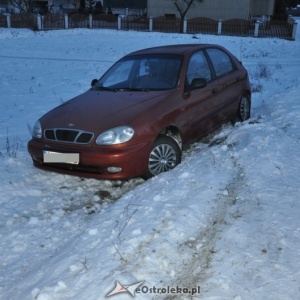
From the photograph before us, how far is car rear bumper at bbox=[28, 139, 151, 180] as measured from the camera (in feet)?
14.3

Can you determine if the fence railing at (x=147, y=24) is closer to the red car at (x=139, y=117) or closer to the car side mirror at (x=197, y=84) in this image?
the red car at (x=139, y=117)

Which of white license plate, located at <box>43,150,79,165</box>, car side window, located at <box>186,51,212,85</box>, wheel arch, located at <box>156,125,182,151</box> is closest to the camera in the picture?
white license plate, located at <box>43,150,79,165</box>

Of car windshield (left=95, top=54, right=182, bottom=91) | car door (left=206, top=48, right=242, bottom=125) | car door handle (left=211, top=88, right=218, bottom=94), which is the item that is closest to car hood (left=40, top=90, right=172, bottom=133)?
car windshield (left=95, top=54, right=182, bottom=91)

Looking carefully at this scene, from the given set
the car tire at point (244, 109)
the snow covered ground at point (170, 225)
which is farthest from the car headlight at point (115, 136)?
the car tire at point (244, 109)

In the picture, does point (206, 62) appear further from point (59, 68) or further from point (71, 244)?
point (59, 68)

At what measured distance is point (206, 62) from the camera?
6.00 metres

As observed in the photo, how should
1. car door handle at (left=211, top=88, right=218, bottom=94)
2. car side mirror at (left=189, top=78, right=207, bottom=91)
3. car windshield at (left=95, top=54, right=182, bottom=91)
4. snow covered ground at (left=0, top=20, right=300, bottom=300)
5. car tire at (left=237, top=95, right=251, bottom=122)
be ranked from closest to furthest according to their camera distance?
snow covered ground at (left=0, top=20, right=300, bottom=300)
car side mirror at (left=189, top=78, right=207, bottom=91)
car windshield at (left=95, top=54, right=182, bottom=91)
car door handle at (left=211, top=88, right=218, bottom=94)
car tire at (left=237, top=95, right=251, bottom=122)

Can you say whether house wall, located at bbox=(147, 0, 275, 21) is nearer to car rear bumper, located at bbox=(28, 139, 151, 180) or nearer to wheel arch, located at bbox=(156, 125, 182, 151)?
wheel arch, located at bbox=(156, 125, 182, 151)

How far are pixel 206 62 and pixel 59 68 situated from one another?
8.83 meters

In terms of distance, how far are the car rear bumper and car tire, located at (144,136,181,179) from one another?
108mm

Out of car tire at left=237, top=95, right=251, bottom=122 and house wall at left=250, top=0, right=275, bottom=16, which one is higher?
house wall at left=250, top=0, right=275, bottom=16

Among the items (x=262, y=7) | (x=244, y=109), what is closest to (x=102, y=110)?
(x=244, y=109)

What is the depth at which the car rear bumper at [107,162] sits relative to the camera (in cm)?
435

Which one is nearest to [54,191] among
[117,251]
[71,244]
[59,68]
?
[71,244]
